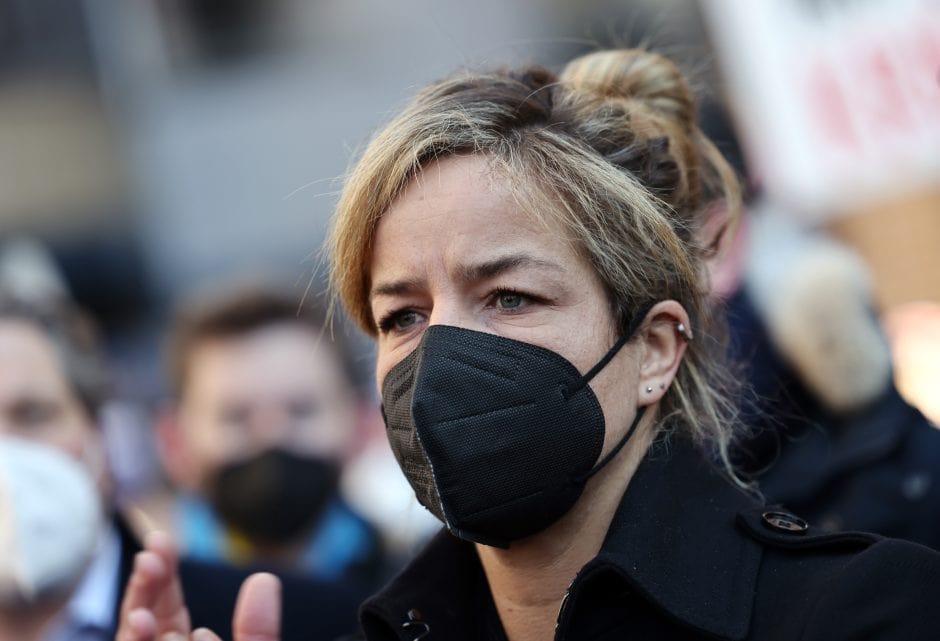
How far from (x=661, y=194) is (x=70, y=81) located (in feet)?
37.8

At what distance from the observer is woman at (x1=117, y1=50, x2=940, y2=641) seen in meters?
2.11

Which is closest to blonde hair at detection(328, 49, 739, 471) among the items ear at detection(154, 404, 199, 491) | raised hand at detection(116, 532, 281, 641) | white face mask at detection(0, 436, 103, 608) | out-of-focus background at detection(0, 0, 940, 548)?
raised hand at detection(116, 532, 281, 641)

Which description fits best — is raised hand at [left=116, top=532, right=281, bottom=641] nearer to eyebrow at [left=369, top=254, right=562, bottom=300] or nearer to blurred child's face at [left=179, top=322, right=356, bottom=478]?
eyebrow at [left=369, top=254, right=562, bottom=300]

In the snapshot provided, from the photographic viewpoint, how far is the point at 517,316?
221 cm

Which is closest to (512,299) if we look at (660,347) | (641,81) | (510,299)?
(510,299)

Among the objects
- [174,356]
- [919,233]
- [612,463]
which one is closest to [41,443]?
[174,356]

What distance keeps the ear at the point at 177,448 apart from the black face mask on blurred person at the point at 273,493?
259 millimetres

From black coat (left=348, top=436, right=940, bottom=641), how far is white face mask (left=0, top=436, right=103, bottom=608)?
3.53 ft

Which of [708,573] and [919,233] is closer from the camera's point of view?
[708,573]

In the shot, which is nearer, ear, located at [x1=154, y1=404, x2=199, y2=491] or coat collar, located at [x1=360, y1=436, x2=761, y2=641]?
coat collar, located at [x1=360, y1=436, x2=761, y2=641]

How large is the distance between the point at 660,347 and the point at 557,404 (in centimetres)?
29

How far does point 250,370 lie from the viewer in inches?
179

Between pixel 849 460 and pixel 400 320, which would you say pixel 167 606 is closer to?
pixel 400 320

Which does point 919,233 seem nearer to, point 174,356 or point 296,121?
point 174,356
